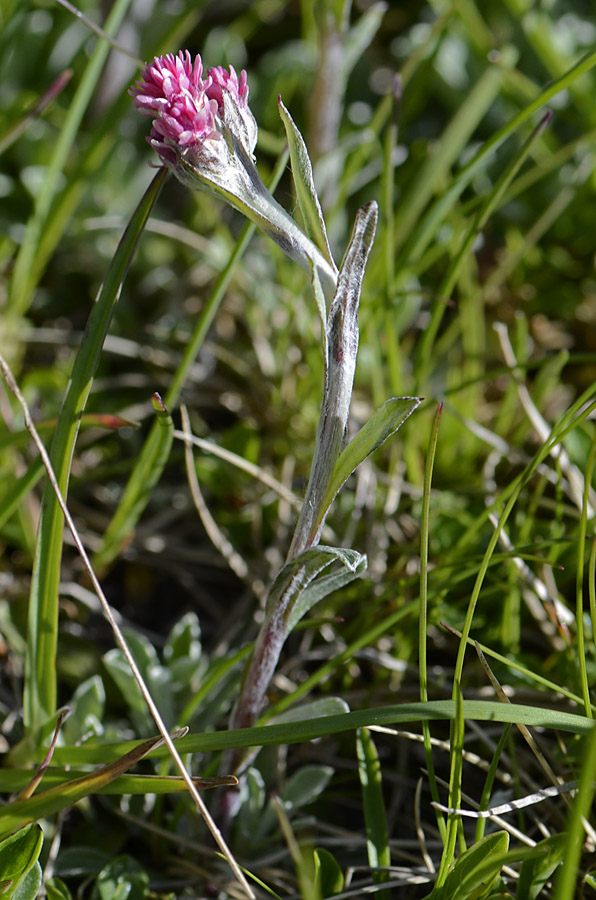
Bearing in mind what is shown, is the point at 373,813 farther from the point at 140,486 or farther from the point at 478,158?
the point at 478,158

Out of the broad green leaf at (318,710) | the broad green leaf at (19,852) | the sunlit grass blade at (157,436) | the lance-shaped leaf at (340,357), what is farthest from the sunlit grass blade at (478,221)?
the broad green leaf at (19,852)

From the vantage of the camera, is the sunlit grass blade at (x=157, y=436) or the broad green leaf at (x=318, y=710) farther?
the sunlit grass blade at (x=157, y=436)

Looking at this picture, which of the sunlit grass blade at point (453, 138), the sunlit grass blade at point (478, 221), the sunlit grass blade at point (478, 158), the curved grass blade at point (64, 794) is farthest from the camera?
Result: the sunlit grass blade at point (453, 138)

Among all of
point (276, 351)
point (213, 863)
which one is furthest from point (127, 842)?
point (276, 351)

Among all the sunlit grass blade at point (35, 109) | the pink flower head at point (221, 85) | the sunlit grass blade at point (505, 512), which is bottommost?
the sunlit grass blade at point (505, 512)

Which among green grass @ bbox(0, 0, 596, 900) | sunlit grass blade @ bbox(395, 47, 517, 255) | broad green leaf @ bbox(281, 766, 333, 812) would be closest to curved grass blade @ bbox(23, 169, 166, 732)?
green grass @ bbox(0, 0, 596, 900)

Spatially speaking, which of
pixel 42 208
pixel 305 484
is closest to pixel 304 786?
pixel 305 484

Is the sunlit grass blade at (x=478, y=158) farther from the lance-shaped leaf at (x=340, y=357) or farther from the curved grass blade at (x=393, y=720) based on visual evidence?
the curved grass blade at (x=393, y=720)

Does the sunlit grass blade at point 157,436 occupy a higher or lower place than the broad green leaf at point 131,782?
higher

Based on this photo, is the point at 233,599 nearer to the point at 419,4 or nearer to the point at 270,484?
the point at 270,484
